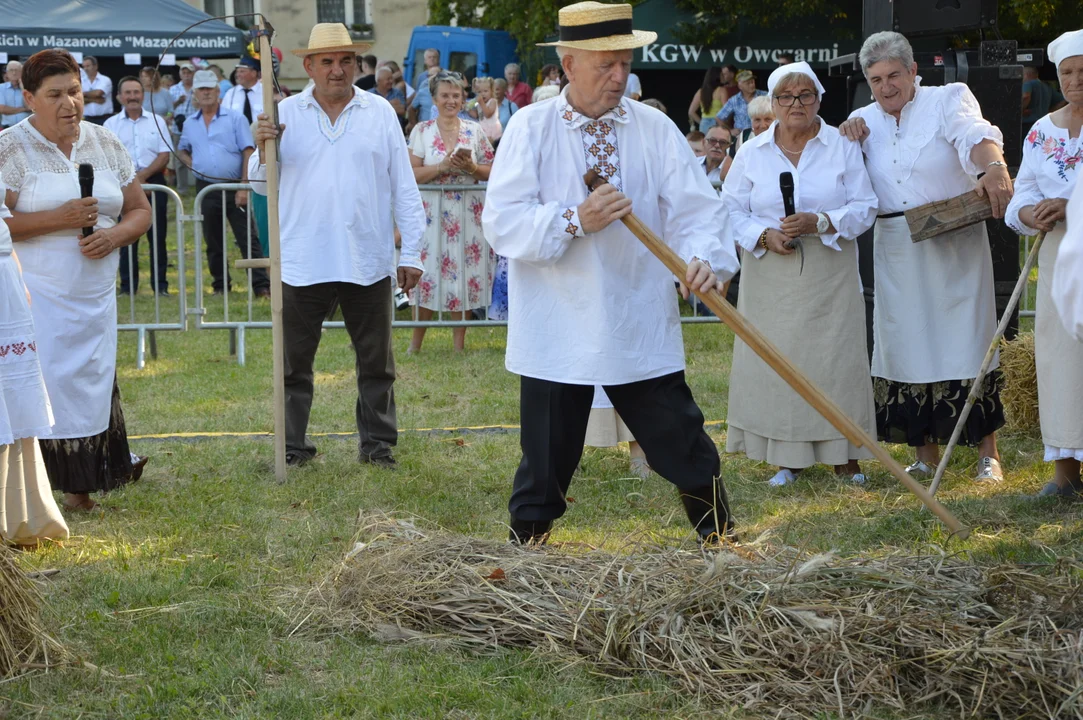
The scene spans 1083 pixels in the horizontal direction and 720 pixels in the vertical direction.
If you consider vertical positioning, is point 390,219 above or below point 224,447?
above

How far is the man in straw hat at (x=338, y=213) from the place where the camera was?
7016mm

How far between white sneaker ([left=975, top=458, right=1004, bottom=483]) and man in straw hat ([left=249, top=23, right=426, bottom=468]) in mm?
3040

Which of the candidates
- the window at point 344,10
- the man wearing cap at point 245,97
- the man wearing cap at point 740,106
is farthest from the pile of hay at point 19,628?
the window at point 344,10

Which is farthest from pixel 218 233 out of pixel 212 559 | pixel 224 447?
pixel 212 559

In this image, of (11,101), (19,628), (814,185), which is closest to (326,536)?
(19,628)

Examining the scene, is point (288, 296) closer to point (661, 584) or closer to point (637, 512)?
point (637, 512)

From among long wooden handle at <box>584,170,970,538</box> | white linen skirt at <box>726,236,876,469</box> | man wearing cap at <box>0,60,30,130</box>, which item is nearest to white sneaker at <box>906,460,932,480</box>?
white linen skirt at <box>726,236,876,469</box>

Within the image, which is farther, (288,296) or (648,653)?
(288,296)

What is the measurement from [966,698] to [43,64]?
464 cm

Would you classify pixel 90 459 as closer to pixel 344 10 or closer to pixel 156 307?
pixel 156 307

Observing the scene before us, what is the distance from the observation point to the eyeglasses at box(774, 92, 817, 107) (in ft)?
21.3

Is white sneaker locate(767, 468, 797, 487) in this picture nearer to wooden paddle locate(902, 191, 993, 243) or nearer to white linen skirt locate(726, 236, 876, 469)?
white linen skirt locate(726, 236, 876, 469)

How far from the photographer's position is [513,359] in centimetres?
498

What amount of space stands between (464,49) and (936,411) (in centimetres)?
1815
